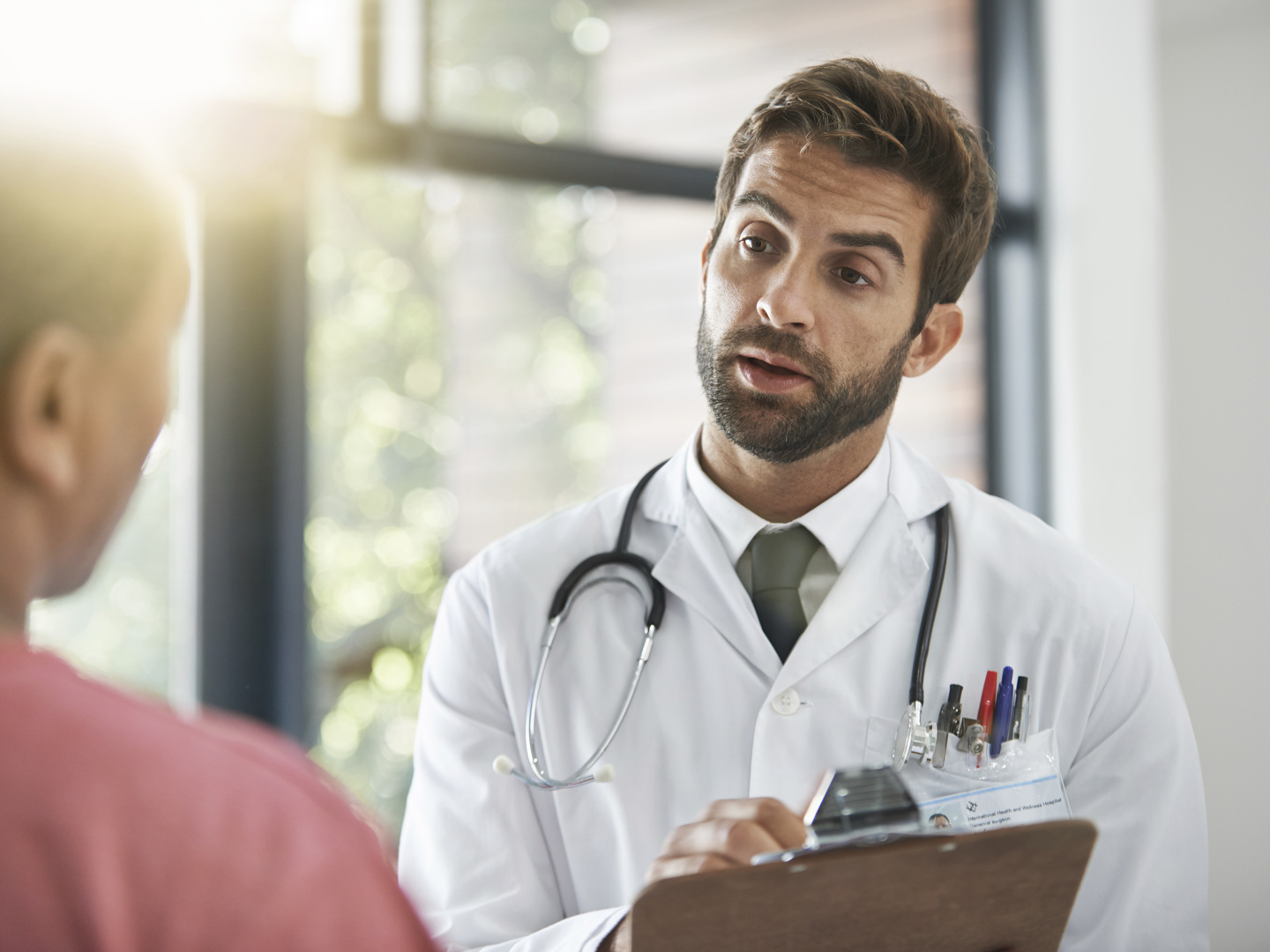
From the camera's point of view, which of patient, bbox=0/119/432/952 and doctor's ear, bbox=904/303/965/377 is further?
doctor's ear, bbox=904/303/965/377

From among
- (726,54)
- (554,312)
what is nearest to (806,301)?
(554,312)

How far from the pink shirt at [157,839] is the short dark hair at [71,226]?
0.15 m

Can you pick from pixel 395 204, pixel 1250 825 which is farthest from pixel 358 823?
pixel 1250 825

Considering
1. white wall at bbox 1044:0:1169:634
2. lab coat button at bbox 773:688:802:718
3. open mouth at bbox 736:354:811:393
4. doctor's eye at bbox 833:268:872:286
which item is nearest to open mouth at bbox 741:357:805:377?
open mouth at bbox 736:354:811:393

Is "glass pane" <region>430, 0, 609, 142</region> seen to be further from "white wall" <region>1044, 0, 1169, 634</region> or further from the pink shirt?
the pink shirt

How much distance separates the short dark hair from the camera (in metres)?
0.43

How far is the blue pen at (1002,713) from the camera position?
1164 mm

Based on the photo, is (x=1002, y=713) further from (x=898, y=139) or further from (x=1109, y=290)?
(x=1109, y=290)

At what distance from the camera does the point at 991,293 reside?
2857mm

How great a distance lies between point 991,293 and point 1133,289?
0.39 meters

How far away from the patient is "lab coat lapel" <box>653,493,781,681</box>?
0.82 meters

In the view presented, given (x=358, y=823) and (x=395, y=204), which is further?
(x=395, y=204)

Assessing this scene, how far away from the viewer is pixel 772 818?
2.75 ft

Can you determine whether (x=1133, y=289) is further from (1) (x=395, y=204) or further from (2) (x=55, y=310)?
(2) (x=55, y=310)
